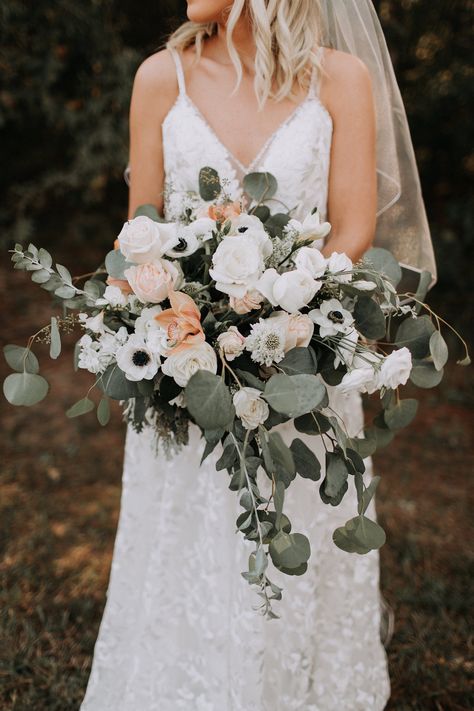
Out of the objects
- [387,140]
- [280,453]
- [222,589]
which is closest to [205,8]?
[387,140]

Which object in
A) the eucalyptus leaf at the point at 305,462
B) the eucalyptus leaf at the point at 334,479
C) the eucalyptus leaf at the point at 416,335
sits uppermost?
the eucalyptus leaf at the point at 416,335

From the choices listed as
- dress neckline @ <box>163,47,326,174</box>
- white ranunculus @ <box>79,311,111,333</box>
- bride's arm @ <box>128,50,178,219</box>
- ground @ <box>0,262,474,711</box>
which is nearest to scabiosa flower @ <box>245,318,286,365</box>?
white ranunculus @ <box>79,311,111,333</box>

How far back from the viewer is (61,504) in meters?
3.67

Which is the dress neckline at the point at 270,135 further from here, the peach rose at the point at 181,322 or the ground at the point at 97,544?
the ground at the point at 97,544

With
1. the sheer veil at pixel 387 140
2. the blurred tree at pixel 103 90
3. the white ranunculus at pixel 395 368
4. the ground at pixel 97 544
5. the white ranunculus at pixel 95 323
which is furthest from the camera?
the blurred tree at pixel 103 90

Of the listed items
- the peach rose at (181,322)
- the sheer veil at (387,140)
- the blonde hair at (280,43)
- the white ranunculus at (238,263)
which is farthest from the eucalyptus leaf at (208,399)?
the sheer veil at (387,140)

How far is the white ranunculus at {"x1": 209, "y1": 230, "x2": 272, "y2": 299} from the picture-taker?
146cm

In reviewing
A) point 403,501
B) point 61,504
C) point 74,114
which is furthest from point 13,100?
point 403,501

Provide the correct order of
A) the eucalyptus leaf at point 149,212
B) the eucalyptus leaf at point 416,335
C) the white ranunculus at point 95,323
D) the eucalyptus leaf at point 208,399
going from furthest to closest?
the eucalyptus leaf at point 149,212 → the eucalyptus leaf at point 416,335 → the white ranunculus at point 95,323 → the eucalyptus leaf at point 208,399

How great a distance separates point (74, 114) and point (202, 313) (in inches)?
131

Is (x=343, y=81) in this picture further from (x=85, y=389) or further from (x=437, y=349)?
(x=85, y=389)

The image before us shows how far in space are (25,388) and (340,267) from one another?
2.30ft

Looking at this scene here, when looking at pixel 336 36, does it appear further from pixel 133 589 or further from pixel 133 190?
pixel 133 589

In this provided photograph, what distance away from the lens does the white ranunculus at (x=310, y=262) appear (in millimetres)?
1483
